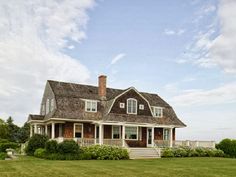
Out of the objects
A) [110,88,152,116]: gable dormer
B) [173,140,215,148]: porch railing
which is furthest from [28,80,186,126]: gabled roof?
[173,140,215,148]: porch railing

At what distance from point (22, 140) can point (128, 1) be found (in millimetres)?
47958

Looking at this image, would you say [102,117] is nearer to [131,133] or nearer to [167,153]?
[131,133]

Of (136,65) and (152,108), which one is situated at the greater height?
(136,65)

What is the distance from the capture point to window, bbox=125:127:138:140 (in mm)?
35500

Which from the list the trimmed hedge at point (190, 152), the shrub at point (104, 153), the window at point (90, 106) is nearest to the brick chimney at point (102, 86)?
the window at point (90, 106)

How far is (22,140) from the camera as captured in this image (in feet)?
203

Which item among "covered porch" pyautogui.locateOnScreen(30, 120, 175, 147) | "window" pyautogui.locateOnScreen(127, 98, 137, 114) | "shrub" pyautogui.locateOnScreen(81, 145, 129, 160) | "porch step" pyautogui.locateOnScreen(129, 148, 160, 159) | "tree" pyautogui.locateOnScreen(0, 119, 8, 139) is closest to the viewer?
"shrub" pyautogui.locateOnScreen(81, 145, 129, 160)

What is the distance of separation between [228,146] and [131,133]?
10.7 metres

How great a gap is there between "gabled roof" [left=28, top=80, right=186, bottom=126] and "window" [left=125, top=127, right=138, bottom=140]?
1.36 m

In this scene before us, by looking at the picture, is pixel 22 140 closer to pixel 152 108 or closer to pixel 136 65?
pixel 152 108

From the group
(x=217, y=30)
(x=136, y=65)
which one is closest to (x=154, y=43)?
(x=136, y=65)

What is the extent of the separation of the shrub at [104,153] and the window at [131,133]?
245 inches

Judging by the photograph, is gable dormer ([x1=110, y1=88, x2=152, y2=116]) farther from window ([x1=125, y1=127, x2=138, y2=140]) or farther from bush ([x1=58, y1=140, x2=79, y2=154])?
bush ([x1=58, y1=140, x2=79, y2=154])

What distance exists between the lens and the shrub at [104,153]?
2754cm
